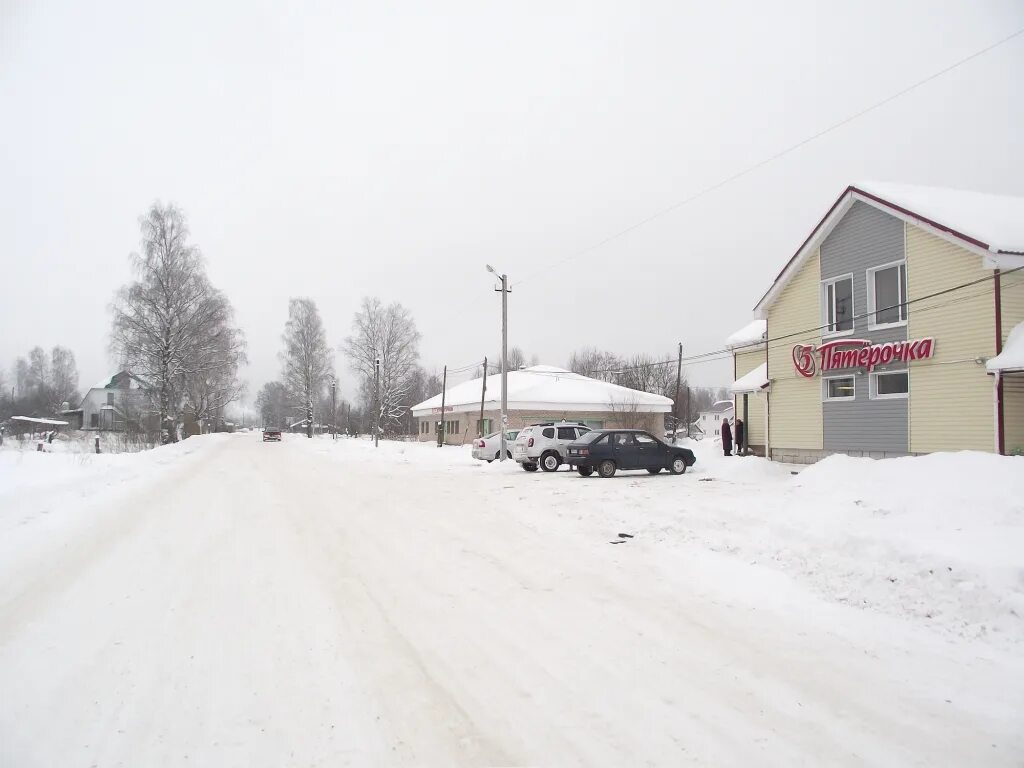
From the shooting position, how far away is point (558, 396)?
45.6 meters

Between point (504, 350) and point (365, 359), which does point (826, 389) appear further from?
point (365, 359)

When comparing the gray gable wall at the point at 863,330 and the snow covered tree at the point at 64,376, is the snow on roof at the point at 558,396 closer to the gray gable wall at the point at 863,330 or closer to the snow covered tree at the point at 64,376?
the gray gable wall at the point at 863,330

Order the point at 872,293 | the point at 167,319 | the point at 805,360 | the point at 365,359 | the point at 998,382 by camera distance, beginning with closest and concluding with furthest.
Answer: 1. the point at 998,382
2. the point at 872,293
3. the point at 805,360
4. the point at 167,319
5. the point at 365,359

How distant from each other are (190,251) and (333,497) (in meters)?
34.6

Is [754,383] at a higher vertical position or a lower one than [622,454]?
higher

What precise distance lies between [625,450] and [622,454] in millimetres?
185

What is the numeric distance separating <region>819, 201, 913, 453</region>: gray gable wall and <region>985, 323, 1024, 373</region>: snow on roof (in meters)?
2.71

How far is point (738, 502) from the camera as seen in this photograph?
39.3 ft

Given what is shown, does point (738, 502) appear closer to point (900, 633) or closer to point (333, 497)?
point (900, 633)

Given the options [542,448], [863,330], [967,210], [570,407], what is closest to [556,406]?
[570,407]

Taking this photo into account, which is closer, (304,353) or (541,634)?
(541,634)

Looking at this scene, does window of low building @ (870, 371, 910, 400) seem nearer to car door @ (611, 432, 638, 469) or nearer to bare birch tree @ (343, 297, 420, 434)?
car door @ (611, 432, 638, 469)

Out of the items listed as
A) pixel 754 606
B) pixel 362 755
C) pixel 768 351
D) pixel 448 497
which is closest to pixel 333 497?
pixel 448 497

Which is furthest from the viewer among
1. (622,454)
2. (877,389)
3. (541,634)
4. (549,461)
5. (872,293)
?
(549,461)
